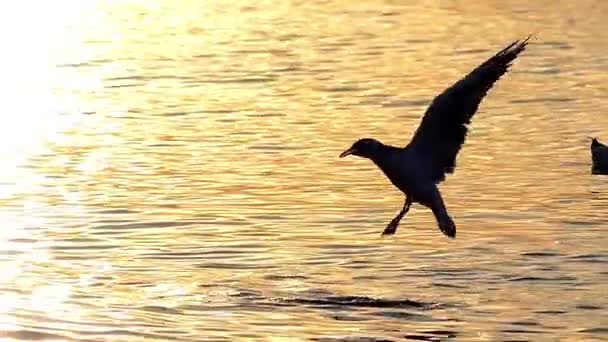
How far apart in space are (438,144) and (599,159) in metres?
5.27

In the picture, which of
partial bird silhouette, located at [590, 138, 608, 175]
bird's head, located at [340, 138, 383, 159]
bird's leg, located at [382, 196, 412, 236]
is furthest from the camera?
partial bird silhouette, located at [590, 138, 608, 175]

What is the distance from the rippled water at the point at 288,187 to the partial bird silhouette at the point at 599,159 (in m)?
0.11

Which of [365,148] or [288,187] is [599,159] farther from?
[365,148]

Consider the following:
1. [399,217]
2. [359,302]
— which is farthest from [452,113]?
[359,302]

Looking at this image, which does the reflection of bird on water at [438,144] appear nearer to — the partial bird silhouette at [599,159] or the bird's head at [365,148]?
the bird's head at [365,148]

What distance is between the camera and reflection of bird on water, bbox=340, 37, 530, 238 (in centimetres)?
1260

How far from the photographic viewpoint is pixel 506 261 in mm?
14188

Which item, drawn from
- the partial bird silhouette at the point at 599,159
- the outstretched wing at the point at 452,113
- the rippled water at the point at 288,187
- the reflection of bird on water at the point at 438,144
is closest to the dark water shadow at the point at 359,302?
the rippled water at the point at 288,187

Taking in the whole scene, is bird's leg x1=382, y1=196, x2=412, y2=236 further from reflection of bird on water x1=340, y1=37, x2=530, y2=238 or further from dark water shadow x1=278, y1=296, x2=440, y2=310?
dark water shadow x1=278, y1=296, x2=440, y2=310

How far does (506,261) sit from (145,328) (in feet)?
10.6

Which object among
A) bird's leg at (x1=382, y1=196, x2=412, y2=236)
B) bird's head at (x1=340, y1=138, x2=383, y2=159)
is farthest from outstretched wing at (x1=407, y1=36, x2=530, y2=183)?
bird's head at (x1=340, y1=138, x2=383, y2=159)

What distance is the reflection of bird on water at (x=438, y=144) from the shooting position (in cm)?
1260

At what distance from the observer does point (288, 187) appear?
17578 mm

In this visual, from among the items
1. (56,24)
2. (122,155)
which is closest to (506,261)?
(122,155)
